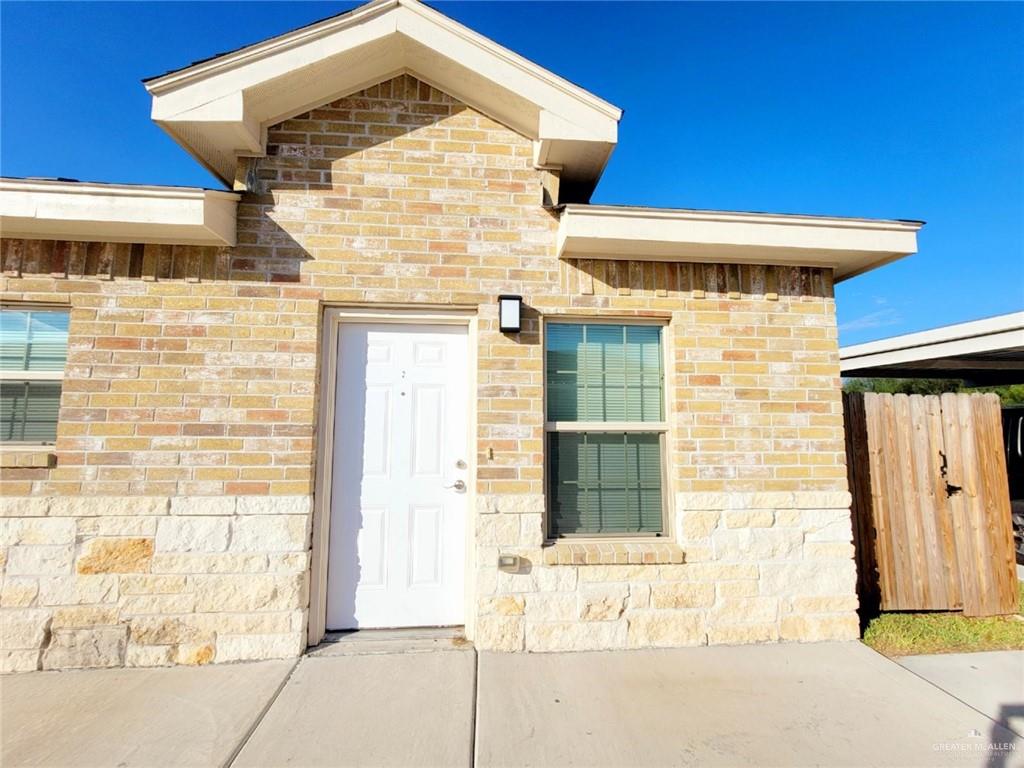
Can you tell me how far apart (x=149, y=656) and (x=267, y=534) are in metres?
1.03

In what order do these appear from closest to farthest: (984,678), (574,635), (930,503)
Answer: (984,678), (574,635), (930,503)

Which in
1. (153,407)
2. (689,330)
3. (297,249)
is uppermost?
(297,249)

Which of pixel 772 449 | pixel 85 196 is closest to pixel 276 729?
pixel 85 196

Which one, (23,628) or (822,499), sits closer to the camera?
(23,628)

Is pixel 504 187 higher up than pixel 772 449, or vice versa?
pixel 504 187

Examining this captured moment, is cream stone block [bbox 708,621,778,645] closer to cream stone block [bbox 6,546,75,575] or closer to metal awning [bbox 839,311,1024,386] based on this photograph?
cream stone block [bbox 6,546,75,575]

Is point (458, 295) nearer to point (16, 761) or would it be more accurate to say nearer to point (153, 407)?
point (153, 407)

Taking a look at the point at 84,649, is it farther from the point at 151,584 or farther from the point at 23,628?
the point at 151,584

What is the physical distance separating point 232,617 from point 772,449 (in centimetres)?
398

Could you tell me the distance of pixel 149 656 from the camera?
3.12 meters

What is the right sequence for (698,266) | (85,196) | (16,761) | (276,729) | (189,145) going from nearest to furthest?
(16,761)
(276,729)
(85,196)
(189,145)
(698,266)

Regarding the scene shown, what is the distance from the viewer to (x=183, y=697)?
2775 millimetres

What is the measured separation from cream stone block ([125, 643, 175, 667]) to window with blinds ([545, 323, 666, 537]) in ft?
8.70

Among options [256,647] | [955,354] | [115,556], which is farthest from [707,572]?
[955,354]
